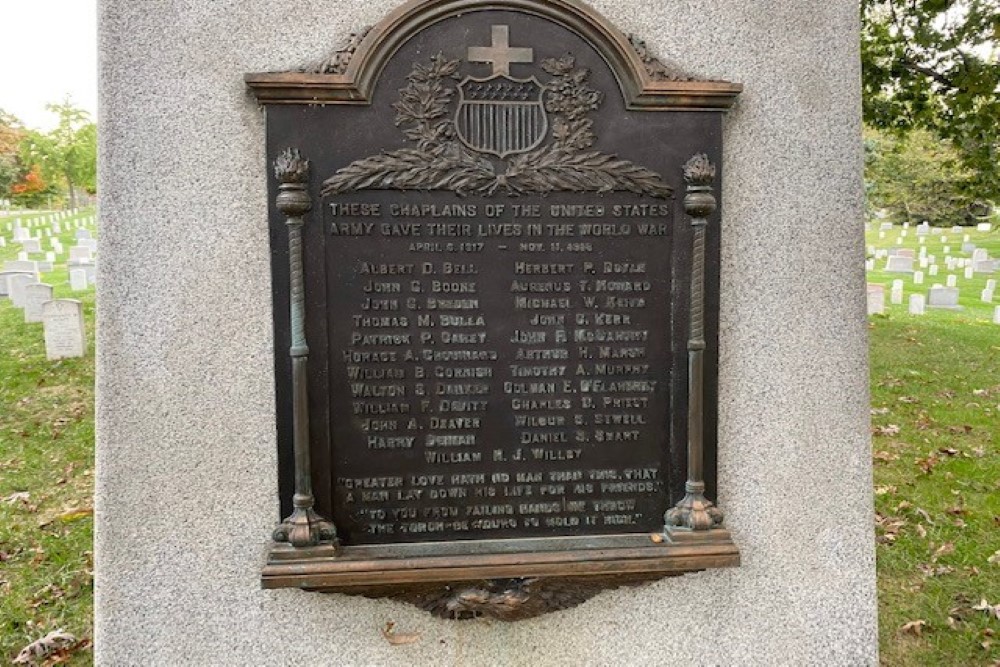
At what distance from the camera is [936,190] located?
2722 centimetres

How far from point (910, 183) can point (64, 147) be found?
33283 mm

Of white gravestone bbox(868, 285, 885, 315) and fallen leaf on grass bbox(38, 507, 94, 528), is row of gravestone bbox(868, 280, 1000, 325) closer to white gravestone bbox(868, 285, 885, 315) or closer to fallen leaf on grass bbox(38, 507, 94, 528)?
white gravestone bbox(868, 285, 885, 315)

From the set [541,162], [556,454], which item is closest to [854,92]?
[541,162]

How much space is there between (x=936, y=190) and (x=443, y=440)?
29.9 meters

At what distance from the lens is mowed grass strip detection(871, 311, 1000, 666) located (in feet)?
12.6

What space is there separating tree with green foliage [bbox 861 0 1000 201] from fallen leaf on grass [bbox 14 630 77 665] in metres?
7.88

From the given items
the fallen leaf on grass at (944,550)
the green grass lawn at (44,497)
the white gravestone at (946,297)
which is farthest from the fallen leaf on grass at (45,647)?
the white gravestone at (946,297)

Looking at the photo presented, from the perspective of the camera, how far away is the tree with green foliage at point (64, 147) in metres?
30.2

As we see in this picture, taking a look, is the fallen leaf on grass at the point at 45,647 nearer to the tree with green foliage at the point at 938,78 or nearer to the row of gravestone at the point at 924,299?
the tree with green foliage at the point at 938,78

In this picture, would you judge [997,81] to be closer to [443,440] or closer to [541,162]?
[541,162]

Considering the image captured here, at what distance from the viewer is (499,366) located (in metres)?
2.65

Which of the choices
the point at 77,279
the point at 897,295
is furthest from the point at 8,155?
the point at 897,295

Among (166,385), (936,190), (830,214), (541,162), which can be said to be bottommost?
(166,385)

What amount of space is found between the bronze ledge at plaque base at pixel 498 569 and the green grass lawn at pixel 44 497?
6.18ft
